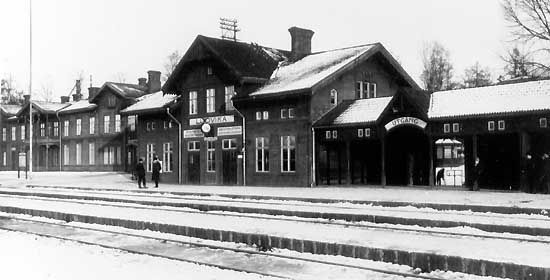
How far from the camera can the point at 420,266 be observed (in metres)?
9.88

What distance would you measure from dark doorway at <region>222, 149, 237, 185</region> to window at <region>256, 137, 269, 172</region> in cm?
172

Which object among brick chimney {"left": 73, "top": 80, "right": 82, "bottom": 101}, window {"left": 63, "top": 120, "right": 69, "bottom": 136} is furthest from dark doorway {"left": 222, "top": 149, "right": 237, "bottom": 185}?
brick chimney {"left": 73, "top": 80, "right": 82, "bottom": 101}

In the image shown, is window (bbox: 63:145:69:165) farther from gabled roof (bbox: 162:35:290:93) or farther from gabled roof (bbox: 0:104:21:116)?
gabled roof (bbox: 162:35:290:93)

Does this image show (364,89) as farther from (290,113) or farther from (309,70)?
(290,113)

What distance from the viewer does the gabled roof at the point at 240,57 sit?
104 ft

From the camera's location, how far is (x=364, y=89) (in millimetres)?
32375

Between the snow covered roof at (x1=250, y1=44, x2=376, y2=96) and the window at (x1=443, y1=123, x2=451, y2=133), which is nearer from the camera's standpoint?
the window at (x1=443, y1=123, x2=451, y2=133)

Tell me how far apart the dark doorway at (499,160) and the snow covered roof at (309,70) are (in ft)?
25.0

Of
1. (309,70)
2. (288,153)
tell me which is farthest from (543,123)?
(309,70)

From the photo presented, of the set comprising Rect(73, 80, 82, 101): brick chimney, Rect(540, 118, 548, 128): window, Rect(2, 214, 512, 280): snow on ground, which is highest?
Rect(73, 80, 82, 101): brick chimney

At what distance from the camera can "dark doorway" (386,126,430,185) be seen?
2822 centimetres

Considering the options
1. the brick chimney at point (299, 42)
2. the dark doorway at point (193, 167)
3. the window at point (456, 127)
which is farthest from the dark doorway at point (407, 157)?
the dark doorway at point (193, 167)

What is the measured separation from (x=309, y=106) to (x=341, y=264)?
62.1ft

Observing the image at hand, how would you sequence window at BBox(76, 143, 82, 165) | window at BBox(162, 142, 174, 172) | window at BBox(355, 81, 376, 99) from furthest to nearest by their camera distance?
window at BBox(76, 143, 82, 165), window at BBox(162, 142, 174, 172), window at BBox(355, 81, 376, 99)
